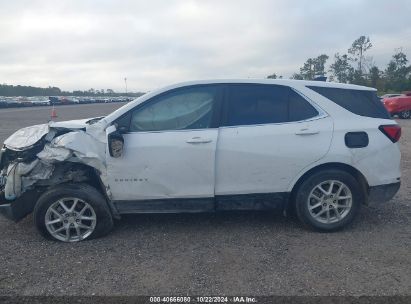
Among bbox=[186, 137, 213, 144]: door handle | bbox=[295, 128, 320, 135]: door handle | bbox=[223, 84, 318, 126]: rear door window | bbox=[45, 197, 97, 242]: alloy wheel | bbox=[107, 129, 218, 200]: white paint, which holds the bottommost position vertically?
bbox=[45, 197, 97, 242]: alloy wheel

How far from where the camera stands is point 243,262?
3.61 m

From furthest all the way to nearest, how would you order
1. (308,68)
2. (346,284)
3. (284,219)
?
(308,68)
(284,219)
(346,284)

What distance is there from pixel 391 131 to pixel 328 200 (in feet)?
3.56

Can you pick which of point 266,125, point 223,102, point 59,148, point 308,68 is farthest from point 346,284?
point 308,68

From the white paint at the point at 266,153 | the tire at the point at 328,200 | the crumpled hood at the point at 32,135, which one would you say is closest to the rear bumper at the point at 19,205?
the crumpled hood at the point at 32,135

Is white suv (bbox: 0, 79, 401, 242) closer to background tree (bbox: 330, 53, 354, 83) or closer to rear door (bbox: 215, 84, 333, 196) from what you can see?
rear door (bbox: 215, 84, 333, 196)

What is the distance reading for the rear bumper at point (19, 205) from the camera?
13.5ft

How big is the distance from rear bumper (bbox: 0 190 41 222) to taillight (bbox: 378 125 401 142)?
4043 mm

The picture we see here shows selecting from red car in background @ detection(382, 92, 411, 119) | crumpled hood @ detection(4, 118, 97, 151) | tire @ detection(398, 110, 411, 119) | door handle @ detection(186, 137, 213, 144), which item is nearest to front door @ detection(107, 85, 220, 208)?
door handle @ detection(186, 137, 213, 144)

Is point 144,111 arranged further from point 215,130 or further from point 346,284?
point 346,284

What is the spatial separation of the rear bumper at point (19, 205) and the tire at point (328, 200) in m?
3.03

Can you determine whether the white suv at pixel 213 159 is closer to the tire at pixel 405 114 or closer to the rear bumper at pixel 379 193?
the rear bumper at pixel 379 193

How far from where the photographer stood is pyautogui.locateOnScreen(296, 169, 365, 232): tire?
424 centimetres

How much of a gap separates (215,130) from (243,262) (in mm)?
1437
